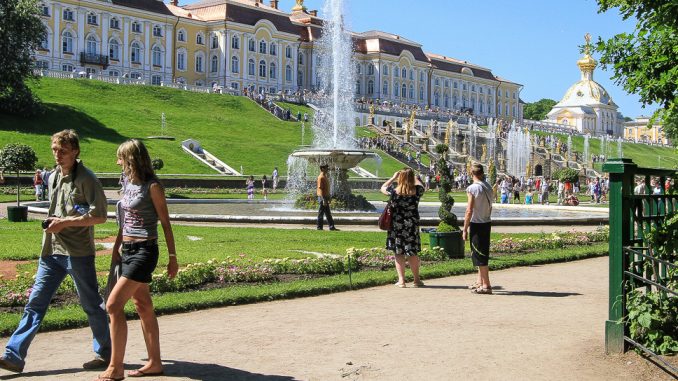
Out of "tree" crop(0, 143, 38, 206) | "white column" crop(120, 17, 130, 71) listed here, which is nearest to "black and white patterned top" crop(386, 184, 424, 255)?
"tree" crop(0, 143, 38, 206)

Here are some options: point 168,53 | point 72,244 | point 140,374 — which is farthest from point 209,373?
point 168,53

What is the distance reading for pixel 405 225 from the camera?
1002 cm

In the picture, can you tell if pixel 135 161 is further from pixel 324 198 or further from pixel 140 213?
pixel 324 198

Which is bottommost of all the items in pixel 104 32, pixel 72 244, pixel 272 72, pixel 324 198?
pixel 72 244

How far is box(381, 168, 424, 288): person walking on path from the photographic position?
9.89m

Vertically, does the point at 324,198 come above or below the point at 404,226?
above

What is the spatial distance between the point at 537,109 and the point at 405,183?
5641 inches

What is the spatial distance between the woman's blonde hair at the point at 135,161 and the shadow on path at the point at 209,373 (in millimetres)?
1275

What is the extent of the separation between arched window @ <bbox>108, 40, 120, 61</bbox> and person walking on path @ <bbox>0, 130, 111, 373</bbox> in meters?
66.9

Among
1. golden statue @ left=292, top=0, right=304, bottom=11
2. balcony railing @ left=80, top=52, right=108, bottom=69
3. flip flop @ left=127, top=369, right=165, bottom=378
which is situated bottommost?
flip flop @ left=127, top=369, right=165, bottom=378

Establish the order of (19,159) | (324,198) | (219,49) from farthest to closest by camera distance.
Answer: (219,49) < (19,159) < (324,198)

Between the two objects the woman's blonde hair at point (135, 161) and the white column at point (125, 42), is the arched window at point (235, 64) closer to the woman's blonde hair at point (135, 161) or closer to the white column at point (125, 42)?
the white column at point (125, 42)

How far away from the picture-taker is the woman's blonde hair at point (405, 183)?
9.96m

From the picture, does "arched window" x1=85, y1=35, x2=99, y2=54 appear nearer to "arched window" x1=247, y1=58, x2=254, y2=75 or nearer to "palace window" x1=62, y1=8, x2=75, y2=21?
"palace window" x1=62, y1=8, x2=75, y2=21
